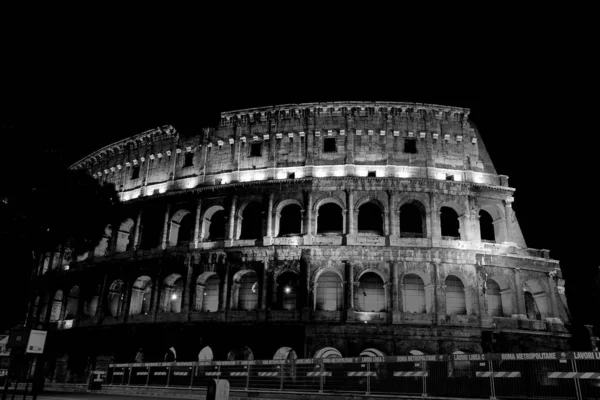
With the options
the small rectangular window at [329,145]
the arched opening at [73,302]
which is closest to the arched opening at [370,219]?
the small rectangular window at [329,145]

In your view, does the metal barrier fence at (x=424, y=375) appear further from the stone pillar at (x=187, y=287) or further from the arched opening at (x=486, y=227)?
the arched opening at (x=486, y=227)

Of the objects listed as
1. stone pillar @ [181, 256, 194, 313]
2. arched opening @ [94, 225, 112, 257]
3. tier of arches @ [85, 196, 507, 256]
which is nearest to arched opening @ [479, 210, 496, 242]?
tier of arches @ [85, 196, 507, 256]

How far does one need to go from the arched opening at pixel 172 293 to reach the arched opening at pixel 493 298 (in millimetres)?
15602

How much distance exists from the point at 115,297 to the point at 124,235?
146 inches

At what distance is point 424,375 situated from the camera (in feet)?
36.0

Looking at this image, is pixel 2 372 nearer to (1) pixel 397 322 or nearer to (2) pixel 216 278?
(2) pixel 216 278

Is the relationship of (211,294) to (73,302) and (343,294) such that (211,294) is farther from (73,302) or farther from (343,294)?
(73,302)

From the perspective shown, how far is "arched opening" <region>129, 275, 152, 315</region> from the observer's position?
26.7 metres

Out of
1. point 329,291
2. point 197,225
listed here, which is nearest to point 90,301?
point 197,225

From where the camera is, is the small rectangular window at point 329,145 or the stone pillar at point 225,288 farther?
the small rectangular window at point 329,145

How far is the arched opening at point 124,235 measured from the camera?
28859 millimetres

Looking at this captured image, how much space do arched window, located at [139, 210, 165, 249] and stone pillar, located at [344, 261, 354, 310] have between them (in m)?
10.8

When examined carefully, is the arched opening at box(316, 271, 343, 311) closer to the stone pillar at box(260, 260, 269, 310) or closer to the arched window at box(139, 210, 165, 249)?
the stone pillar at box(260, 260, 269, 310)

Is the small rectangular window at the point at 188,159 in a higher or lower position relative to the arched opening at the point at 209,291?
higher
